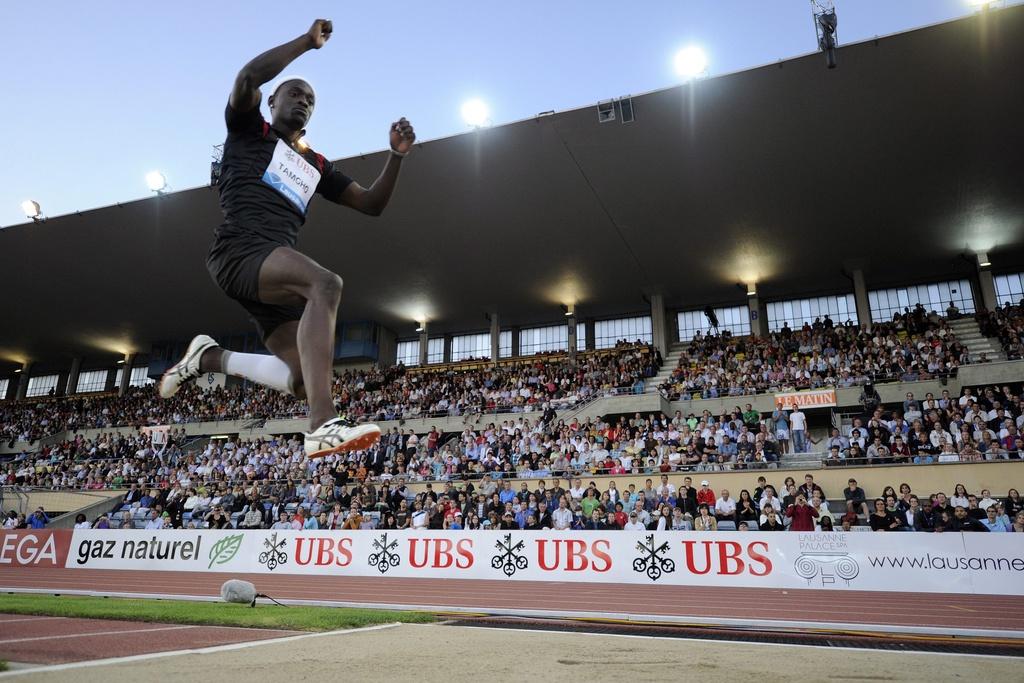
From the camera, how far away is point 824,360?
21.9m

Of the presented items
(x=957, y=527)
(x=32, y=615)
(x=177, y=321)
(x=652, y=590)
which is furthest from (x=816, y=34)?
(x=177, y=321)

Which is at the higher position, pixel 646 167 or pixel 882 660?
pixel 646 167

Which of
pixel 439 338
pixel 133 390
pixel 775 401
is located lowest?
pixel 775 401

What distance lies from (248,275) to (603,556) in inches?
383

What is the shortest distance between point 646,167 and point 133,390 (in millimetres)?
32446

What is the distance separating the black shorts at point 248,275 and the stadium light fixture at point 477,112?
55.4ft

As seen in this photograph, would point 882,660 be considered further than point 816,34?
No

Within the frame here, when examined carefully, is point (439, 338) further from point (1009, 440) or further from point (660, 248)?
point (1009, 440)

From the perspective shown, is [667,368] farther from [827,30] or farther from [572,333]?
[827,30]

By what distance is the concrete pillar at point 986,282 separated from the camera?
26188 millimetres

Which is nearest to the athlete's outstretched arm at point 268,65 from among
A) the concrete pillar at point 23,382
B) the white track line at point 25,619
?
the white track line at point 25,619

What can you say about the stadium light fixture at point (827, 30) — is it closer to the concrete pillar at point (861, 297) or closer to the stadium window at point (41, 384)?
the concrete pillar at point (861, 297)

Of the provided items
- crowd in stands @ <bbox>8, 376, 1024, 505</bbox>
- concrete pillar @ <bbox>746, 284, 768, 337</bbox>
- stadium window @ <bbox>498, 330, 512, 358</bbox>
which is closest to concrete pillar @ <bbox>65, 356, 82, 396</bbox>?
crowd in stands @ <bbox>8, 376, 1024, 505</bbox>

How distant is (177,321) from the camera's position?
3447cm
